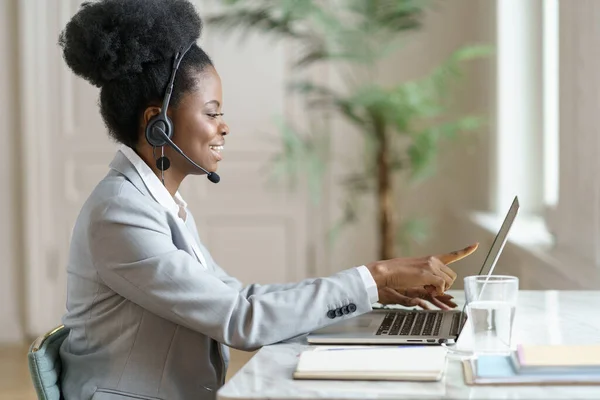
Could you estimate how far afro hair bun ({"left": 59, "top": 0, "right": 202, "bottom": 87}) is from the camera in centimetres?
165

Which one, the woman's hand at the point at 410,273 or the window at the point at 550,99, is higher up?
the window at the point at 550,99

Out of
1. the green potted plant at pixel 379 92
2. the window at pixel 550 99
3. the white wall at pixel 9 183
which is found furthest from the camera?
the white wall at pixel 9 183

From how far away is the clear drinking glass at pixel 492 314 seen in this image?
137cm

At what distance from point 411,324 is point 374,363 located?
0.37 meters

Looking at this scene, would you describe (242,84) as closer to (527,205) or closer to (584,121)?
(527,205)

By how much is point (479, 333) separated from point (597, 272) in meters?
1.07

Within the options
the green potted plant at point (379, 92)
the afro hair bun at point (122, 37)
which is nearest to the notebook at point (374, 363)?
the afro hair bun at point (122, 37)

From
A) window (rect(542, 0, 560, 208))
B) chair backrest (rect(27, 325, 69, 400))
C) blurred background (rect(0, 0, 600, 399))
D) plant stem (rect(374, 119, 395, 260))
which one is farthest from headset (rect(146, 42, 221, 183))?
blurred background (rect(0, 0, 600, 399))

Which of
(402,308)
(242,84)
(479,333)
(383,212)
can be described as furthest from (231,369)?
(479,333)

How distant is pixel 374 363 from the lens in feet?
4.11

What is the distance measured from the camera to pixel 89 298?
1600 mm

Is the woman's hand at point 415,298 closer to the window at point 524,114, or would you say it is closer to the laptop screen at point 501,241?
the laptop screen at point 501,241

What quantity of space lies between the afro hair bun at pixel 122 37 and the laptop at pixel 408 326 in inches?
23.3

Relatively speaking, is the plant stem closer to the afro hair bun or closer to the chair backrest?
the afro hair bun
